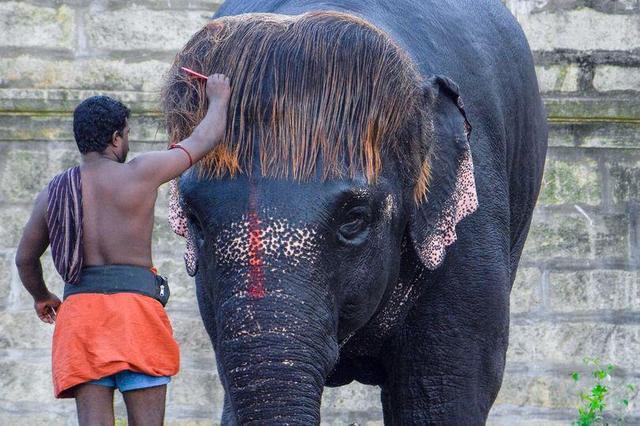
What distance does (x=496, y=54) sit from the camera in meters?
4.59

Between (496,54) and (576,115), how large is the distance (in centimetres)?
329

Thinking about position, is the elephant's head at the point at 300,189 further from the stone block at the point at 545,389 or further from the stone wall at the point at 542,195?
the stone block at the point at 545,389

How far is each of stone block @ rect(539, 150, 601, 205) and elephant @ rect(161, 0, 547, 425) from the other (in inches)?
139

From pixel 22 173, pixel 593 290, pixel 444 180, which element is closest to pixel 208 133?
pixel 444 180

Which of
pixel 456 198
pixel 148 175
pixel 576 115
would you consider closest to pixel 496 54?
pixel 456 198

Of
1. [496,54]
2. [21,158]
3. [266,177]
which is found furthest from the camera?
[21,158]

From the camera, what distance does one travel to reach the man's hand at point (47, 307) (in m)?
4.72

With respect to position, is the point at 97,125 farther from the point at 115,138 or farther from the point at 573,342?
→ the point at 573,342

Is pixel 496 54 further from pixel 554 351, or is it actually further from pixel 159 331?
pixel 554 351

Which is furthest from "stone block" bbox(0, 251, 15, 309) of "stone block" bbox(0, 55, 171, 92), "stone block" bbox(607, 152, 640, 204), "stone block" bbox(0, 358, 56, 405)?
"stone block" bbox(607, 152, 640, 204)

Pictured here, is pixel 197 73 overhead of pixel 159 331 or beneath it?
overhead

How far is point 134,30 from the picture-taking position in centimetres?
770

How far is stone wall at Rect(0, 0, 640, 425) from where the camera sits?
7.67 metres

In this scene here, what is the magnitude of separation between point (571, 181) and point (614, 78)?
577mm
